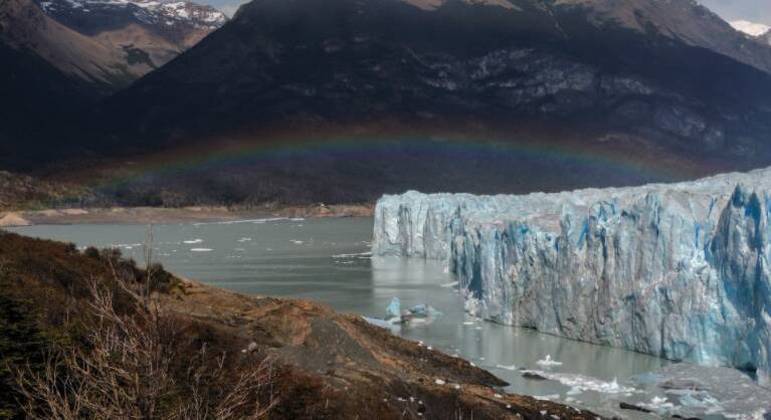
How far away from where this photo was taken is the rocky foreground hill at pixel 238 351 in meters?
8.70

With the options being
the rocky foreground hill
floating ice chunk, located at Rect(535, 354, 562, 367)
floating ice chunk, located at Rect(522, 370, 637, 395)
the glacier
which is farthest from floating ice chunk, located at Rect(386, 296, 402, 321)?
floating ice chunk, located at Rect(522, 370, 637, 395)

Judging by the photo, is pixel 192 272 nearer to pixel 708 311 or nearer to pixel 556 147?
pixel 708 311

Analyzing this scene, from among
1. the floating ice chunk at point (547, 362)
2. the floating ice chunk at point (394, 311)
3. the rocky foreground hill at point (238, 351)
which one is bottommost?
the floating ice chunk at point (547, 362)

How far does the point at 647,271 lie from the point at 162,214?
8058 cm

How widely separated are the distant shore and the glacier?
59.9m

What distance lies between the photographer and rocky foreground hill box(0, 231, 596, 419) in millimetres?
8703

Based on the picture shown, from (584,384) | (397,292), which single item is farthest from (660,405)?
(397,292)

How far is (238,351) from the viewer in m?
14.4

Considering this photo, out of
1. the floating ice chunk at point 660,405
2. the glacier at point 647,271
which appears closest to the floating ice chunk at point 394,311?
the glacier at point 647,271

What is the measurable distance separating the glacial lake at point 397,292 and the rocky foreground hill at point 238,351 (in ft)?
5.93

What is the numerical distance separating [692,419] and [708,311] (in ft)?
13.5

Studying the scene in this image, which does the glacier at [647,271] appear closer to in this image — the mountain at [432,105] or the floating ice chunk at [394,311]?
the floating ice chunk at [394,311]

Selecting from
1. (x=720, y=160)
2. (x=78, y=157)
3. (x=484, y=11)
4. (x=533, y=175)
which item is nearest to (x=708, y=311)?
(x=533, y=175)

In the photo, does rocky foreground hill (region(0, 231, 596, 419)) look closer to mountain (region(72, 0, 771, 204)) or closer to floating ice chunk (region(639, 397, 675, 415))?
floating ice chunk (region(639, 397, 675, 415))
